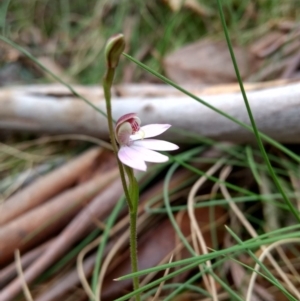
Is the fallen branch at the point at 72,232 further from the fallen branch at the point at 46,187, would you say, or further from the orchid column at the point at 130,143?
the orchid column at the point at 130,143

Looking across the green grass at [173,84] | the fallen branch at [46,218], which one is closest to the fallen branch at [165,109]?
the green grass at [173,84]

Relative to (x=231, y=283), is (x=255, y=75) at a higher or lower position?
higher

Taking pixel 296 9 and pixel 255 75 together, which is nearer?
pixel 255 75

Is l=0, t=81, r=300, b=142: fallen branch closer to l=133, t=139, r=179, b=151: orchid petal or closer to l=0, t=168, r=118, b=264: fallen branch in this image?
l=0, t=168, r=118, b=264: fallen branch

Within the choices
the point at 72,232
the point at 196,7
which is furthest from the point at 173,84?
the point at 196,7

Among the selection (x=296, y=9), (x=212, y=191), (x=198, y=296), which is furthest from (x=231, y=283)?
(x=296, y=9)

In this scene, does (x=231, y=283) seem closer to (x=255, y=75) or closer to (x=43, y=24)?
(x=255, y=75)

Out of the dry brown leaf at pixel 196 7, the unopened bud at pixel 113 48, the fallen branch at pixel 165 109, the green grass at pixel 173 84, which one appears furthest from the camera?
the dry brown leaf at pixel 196 7
